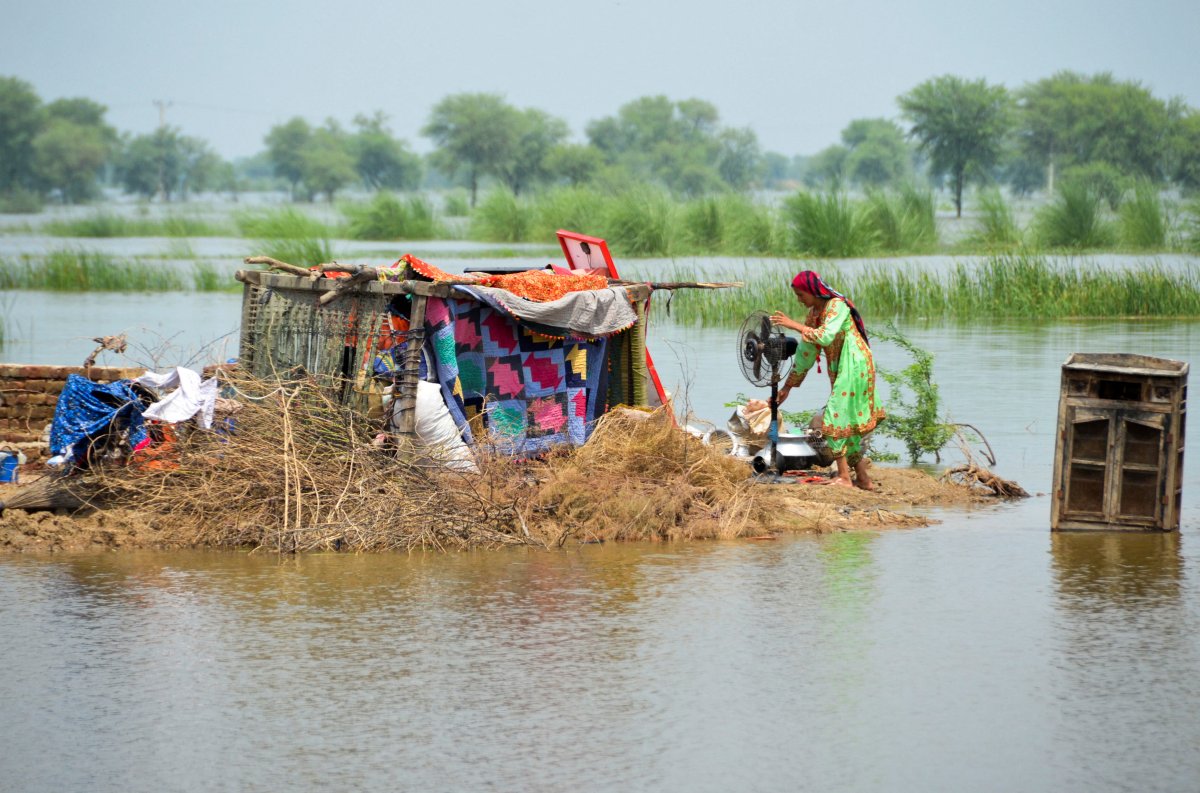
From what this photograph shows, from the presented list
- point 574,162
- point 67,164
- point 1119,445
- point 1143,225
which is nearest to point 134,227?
point 1143,225

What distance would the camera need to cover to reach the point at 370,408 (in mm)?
9492

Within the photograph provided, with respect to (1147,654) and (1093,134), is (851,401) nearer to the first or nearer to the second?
(1147,654)

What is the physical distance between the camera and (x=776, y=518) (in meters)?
9.34

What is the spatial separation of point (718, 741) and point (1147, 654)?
2157 mm

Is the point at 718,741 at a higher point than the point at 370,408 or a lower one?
lower

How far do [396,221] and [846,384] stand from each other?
47.3 m

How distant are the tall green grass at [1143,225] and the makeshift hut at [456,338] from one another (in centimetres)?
3444

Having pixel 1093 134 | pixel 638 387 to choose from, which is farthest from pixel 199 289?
pixel 1093 134

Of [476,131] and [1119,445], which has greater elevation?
[476,131]

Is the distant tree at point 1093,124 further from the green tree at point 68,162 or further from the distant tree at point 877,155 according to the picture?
the green tree at point 68,162

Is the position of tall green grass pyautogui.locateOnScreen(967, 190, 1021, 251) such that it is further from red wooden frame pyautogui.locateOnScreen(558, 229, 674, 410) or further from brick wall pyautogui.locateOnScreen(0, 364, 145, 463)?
brick wall pyautogui.locateOnScreen(0, 364, 145, 463)

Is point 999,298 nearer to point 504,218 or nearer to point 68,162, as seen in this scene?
point 504,218

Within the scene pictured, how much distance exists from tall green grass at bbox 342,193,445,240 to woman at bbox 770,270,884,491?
46624 millimetres

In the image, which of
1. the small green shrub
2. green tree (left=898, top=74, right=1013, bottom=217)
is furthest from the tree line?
the small green shrub
